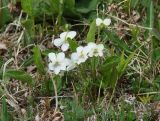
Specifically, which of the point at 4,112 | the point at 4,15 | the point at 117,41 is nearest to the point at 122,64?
the point at 117,41

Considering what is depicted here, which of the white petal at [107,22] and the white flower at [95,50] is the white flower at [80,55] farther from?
the white petal at [107,22]

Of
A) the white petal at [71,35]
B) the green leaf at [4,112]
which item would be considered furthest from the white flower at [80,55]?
the green leaf at [4,112]

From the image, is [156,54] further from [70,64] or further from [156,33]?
[70,64]

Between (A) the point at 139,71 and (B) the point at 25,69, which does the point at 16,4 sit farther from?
(A) the point at 139,71

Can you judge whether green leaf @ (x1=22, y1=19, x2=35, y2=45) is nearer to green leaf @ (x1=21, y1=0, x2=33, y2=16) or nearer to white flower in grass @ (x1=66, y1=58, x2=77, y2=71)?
green leaf @ (x1=21, y1=0, x2=33, y2=16)

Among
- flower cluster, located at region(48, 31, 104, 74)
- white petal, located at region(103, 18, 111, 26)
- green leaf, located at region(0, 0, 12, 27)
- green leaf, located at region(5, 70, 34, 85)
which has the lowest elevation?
green leaf, located at region(5, 70, 34, 85)

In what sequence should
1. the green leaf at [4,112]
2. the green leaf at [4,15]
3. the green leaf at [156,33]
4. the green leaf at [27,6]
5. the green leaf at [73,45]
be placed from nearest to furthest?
the green leaf at [4,112], the green leaf at [73,45], the green leaf at [156,33], the green leaf at [27,6], the green leaf at [4,15]

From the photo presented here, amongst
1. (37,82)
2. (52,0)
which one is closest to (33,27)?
(52,0)

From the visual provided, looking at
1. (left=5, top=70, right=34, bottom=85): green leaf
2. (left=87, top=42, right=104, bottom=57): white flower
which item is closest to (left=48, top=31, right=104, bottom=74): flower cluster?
(left=87, top=42, right=104, bottom=57): white flower

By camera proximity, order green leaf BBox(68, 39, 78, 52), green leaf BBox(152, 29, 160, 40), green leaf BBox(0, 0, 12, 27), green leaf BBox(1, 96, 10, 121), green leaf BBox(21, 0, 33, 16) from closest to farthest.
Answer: green leaf BBox(1, 96, 10, 121) → green leaf BBox(68, 39, 78, 52) → green leaf BBox(152, 29, 160, 40) → green leaf BBox(21, 0, 33, 16) → green leaf BBox(0, 0, 12, 27)
